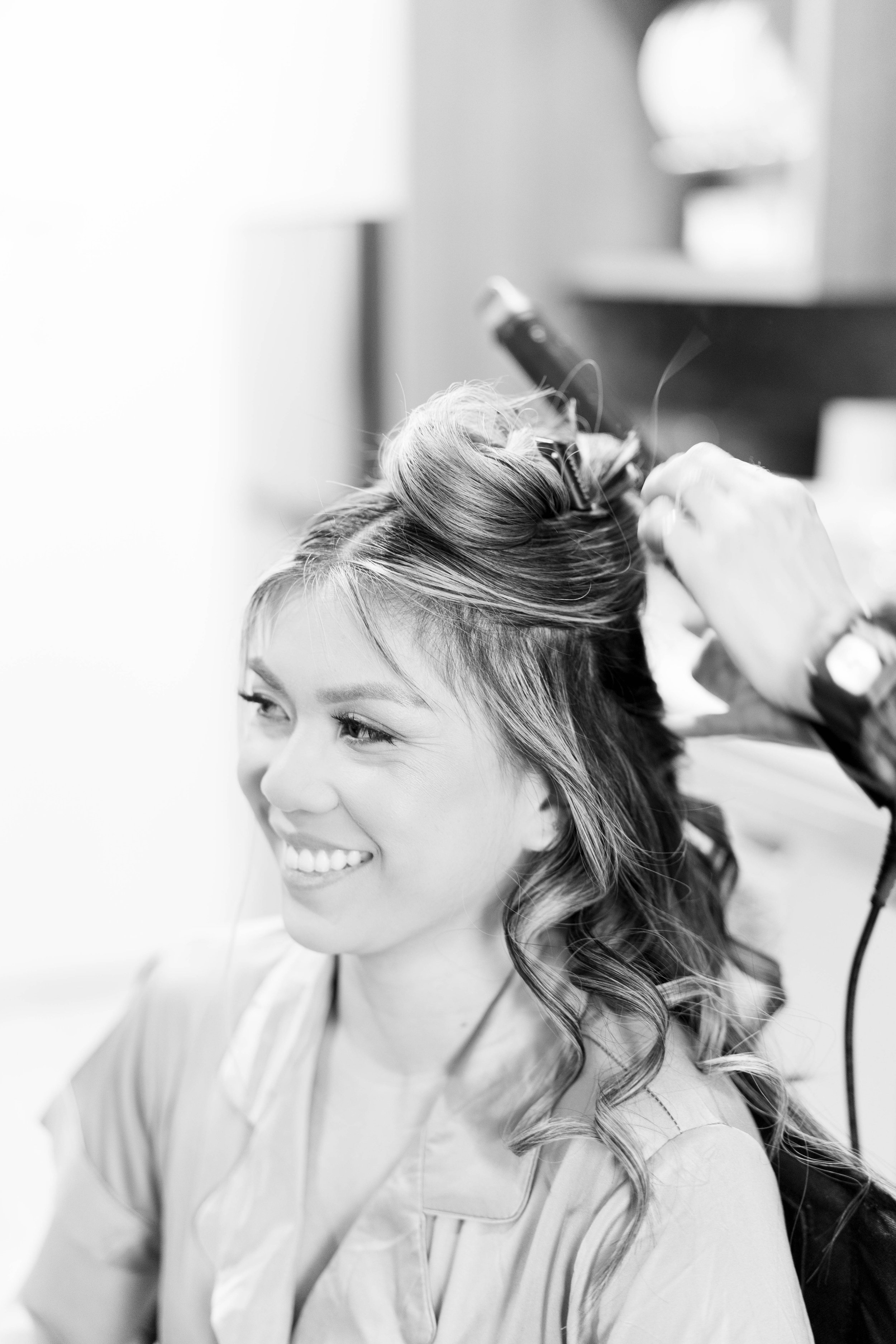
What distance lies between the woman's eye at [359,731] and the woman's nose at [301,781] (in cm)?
2

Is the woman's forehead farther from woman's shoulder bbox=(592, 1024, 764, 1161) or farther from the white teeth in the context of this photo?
woman's shoulder bbox=(592, 1024, 764, 1161)

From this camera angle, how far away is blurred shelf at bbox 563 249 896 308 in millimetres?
2264

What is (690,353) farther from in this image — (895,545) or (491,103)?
(895,545)

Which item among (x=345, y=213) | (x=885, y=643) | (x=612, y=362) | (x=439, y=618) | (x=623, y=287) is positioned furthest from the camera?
(x=345, y=213)

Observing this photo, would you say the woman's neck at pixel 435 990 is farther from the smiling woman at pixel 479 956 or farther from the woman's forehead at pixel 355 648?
the woman's forehead at pixel 355 648

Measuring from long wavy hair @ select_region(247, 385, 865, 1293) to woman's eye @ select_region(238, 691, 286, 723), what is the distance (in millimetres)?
50

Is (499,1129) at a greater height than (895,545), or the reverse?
(895,545)

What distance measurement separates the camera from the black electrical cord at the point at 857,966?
89 cm

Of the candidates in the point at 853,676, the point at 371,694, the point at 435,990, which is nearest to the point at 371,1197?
the point at 435,990

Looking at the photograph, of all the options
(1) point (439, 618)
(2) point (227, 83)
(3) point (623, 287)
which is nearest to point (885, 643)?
(1) point (439, 618)

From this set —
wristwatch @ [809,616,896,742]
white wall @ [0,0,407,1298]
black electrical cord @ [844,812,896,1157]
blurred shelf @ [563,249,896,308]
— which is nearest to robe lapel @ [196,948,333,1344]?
black electrical cord @ [844,812,896,1157]

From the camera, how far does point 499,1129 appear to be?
0.96 metres

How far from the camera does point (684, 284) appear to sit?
99.8 inches

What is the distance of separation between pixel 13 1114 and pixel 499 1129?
2.13 m
